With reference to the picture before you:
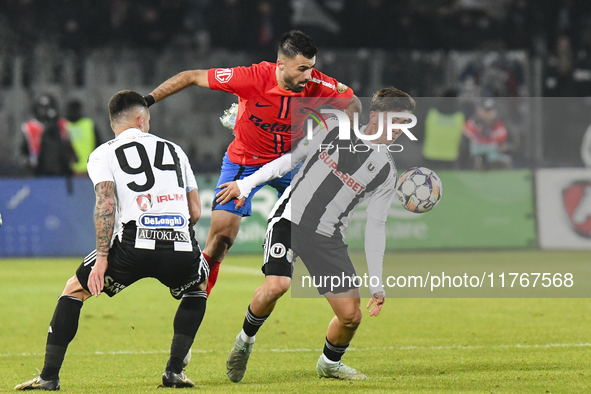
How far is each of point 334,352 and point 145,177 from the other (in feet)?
5.48

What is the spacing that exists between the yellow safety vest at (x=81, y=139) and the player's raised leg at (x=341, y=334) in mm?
10490

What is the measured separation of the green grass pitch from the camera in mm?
5508

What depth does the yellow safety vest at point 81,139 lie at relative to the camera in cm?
1548

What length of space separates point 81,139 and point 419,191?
10283mm

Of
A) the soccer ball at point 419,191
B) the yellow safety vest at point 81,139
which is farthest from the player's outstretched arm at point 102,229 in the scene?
the yellow safety vest at point 81,139

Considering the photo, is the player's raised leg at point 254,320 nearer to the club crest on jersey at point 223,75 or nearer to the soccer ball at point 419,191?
the soccer ball at point 419,191

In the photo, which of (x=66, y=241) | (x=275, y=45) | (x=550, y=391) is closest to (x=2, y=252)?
(x=66, y=241)

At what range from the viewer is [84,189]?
47.3ft

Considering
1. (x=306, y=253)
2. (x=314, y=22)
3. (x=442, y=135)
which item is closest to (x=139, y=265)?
(x=306, y=253)

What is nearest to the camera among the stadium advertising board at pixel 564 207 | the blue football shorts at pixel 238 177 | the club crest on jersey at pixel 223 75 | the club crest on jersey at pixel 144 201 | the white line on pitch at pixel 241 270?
the club crest on jersey at pixel 144 201

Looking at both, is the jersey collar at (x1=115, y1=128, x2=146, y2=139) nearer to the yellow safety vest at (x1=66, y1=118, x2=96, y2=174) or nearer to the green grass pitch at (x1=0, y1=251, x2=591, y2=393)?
the green grass pitch at (x1=0, y1=251, x2=591, y2=393)

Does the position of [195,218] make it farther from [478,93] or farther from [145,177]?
[478,93]

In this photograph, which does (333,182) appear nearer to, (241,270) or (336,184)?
(336,184)

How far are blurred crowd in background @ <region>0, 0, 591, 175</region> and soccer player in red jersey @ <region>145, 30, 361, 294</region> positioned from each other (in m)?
8.30
